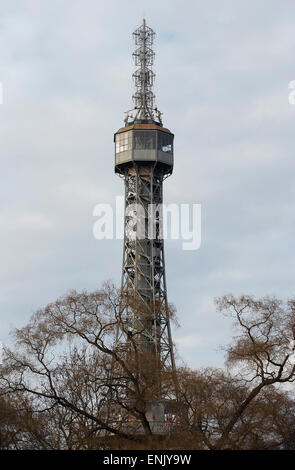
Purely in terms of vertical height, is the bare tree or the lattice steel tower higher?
the lattice steel tower

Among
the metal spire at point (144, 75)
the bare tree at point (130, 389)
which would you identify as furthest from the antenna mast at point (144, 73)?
the bare tree at point (130, 389)

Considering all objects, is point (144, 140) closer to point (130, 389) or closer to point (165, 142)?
point (165, 142)

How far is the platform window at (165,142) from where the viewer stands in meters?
112

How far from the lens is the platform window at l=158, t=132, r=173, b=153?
11212 cm

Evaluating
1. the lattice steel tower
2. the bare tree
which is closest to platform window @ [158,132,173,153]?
the lattice steel tower

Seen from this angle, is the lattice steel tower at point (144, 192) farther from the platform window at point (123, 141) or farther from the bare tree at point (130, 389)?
the bare tree at point (130, 389)

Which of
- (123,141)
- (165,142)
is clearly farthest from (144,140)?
(165,142)

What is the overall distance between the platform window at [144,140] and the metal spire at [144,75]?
6.03m

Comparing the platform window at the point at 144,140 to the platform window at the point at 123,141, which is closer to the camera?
the platform window at the point at 144,140

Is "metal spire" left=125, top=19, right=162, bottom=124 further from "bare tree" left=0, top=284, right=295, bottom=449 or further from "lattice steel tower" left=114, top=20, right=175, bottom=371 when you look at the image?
"bare tree" left=0, top=284, right=295, bottom=449

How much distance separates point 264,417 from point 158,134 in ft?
234

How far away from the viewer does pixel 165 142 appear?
113 meters

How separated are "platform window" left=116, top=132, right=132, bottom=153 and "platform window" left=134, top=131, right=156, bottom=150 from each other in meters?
0.95

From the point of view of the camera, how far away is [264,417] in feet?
148
